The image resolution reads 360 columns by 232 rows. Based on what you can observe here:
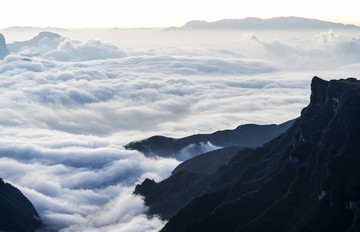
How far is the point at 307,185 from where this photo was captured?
110m

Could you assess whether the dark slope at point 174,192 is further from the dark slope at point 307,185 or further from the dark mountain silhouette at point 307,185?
the dark slope at point 307,185

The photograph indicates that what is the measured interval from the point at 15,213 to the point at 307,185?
104 m

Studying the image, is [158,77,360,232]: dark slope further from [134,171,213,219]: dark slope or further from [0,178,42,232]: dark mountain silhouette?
[0,178,42,232]: dark mountain silhouette

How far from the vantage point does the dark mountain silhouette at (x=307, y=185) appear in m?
93.8

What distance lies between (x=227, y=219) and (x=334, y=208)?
89.7 ft

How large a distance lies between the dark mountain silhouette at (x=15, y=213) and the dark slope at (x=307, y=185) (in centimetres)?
6199

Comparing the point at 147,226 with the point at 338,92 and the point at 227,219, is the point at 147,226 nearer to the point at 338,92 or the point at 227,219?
the point at 227,219

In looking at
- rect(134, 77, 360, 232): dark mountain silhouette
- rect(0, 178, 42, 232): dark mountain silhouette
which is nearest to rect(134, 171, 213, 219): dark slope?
rect(134, 77, 360, 232): dark mountain silhouette

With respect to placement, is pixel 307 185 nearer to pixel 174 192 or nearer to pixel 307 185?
pixel 307 185

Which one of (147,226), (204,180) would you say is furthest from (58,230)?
(204,180)

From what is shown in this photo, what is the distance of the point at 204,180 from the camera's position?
565 feet

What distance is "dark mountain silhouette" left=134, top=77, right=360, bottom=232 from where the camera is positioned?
308 ft

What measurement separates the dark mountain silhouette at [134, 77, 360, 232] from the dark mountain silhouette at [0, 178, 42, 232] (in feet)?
202

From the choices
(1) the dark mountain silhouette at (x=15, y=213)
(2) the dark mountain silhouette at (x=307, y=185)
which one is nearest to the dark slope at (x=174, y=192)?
(2) the dark mountain silhouette at (x=307, y=185)
